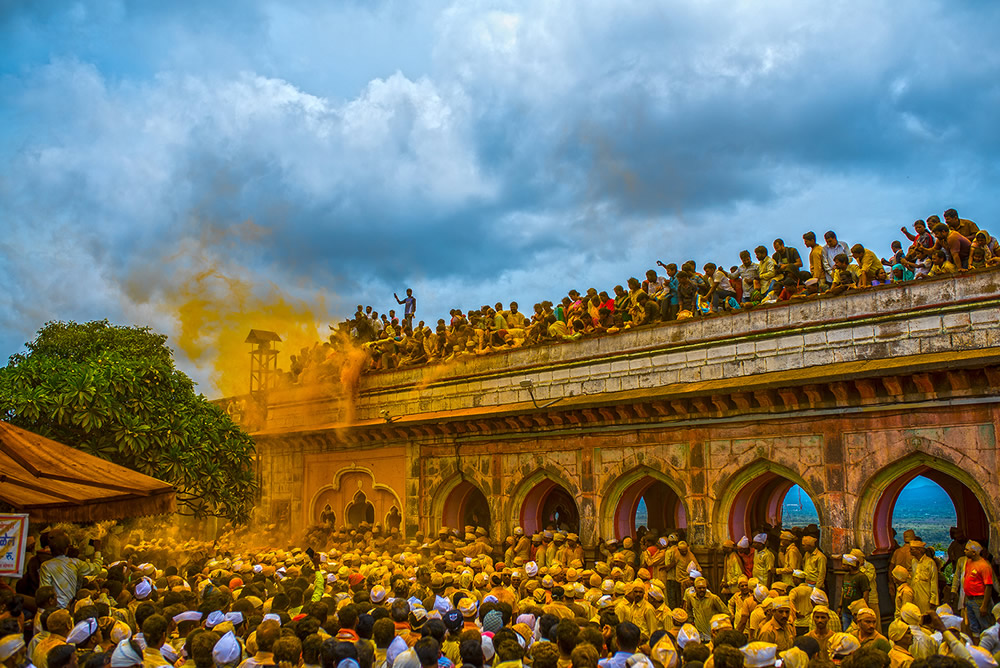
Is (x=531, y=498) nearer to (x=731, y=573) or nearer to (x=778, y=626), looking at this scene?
(x=731, y=573)

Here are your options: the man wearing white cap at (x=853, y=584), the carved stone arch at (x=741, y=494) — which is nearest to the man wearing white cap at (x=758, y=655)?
the man wearing white cap at (x=853, y=584)

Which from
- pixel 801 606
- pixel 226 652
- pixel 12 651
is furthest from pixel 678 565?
pixel 12 651

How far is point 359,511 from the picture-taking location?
27.3 m

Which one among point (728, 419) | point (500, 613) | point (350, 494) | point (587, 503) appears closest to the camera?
point (500, 613)

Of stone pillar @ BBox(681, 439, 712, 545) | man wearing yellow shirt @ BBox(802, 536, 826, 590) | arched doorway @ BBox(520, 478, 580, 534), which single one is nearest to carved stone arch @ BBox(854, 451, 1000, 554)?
man wearing yellow shirt @ BBox(802, 536, 826, 590)

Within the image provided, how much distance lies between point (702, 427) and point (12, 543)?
12.9 metres

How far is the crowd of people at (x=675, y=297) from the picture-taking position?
1616 cm

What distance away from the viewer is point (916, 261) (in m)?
16.5

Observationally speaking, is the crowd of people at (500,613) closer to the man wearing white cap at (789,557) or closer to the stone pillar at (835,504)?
the man wearing white cap at (789,557)

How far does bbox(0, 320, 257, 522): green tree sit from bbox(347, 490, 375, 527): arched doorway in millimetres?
5297

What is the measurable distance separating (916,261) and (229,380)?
2455 centimetres

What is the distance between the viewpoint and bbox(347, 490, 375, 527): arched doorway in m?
26.9

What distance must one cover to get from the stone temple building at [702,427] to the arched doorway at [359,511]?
5cm

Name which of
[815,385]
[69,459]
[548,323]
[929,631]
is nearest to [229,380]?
[548,323]
